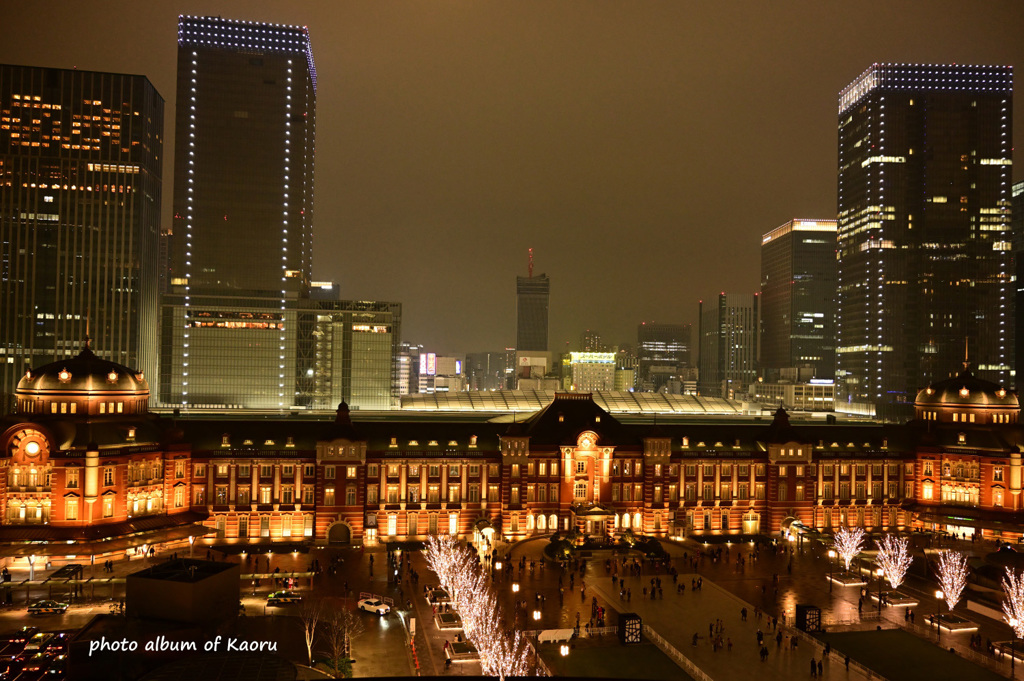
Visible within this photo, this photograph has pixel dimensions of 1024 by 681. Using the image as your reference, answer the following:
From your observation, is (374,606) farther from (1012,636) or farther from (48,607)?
(1012,636)

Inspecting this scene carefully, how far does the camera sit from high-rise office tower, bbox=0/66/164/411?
583 ft

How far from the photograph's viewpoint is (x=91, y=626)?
144 feet

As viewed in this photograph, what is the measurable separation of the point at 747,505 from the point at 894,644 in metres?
36.3

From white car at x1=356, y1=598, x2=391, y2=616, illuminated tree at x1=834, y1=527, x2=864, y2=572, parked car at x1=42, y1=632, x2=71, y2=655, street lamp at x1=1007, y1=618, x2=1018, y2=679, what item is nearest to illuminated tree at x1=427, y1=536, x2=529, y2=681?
white car at x1=356, y1=598, x2=391, y2=616

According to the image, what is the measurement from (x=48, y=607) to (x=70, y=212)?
151343 mm

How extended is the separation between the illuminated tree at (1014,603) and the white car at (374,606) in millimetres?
46160

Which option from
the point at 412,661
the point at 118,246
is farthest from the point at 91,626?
the point at 118,246

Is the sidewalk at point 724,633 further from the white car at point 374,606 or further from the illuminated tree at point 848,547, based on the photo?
the white car at point 374,606

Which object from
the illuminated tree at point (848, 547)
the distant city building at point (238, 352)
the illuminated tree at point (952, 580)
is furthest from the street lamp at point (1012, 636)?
the distant city building at point (238, 352)

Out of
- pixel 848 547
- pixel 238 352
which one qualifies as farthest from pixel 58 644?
pixel 238 352

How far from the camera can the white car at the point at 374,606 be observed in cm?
5909

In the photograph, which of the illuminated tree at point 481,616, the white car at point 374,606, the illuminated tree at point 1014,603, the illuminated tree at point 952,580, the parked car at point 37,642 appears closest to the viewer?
the illuminated tree at point 481,616

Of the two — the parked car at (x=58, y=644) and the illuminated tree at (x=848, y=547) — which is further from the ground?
the illuminated tree at (x=848, y=547)

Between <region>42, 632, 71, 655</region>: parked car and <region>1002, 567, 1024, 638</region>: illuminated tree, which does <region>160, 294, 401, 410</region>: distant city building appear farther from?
<region>1002, 567, 1024, 638</region>: illuminated tree
